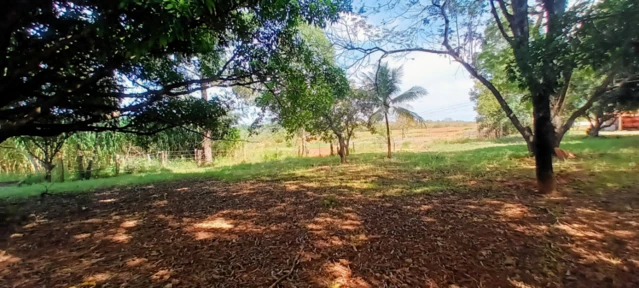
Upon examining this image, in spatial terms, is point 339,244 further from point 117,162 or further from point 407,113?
point 407,113

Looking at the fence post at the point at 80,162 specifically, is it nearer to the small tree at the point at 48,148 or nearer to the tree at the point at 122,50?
the small tree at the point at 48,148

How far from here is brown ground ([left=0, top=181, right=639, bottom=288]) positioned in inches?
104

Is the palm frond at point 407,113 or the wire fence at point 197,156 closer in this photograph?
the wire fence at point 197,156

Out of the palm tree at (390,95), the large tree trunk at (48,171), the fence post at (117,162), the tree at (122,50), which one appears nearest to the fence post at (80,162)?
the large tree trunk at (48,171)

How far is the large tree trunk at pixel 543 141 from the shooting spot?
16.9 ft

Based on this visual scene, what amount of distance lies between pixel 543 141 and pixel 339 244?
4.17 m

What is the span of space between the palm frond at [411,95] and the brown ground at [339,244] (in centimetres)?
1199

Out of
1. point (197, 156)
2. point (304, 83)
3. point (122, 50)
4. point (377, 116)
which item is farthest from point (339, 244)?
point (197, 156)

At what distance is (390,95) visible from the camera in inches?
663

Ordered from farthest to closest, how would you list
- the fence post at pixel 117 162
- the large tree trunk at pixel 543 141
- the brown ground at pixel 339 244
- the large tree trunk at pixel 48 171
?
the fence post at pixel 117 162, the large tree trunk at pixel 48 171, the large tree trunk at pixel 543 141, the brown ground at pixel 339 244

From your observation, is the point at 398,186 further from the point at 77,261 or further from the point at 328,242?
the point at 77,261

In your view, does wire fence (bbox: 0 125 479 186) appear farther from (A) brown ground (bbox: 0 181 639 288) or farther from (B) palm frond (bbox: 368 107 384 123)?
(A) brown ground (bbox: 0 181 639 288)

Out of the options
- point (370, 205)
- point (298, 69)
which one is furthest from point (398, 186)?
point (298, 69)

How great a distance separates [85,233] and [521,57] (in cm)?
590
